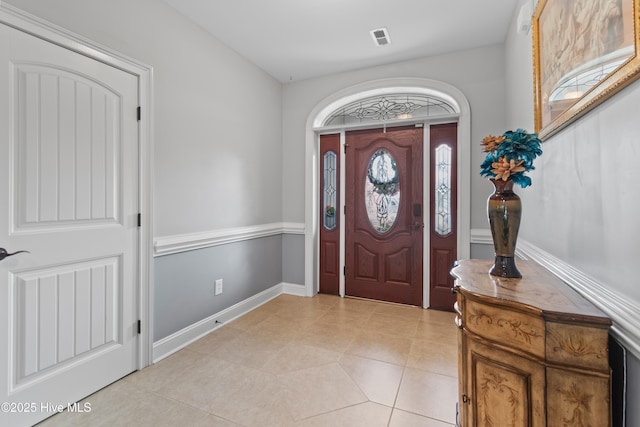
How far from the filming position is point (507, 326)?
1016 millimetres

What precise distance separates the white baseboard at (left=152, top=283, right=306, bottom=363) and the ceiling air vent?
2.89m

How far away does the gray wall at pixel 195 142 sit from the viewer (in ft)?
6.79

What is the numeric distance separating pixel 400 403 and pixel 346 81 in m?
3.26

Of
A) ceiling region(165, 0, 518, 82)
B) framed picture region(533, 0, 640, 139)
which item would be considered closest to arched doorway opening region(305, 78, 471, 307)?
ceiling region(165, 0, 518, 82)

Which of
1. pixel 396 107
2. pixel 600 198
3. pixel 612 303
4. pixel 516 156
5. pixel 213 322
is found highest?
pixel 396 107

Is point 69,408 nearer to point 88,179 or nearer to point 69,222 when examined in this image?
point 69,222

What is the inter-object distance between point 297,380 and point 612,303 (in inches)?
68.4

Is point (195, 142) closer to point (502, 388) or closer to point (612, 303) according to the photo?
point (502, 388)

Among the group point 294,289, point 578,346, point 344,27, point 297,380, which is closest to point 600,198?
point 578,346

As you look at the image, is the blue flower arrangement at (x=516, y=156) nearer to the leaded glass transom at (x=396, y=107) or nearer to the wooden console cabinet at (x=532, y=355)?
the wooden console cabinet at (x=532, y=355)

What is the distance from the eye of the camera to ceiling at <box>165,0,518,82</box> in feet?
7.83

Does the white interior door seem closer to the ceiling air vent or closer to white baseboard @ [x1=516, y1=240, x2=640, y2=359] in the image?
the ceiling air vent

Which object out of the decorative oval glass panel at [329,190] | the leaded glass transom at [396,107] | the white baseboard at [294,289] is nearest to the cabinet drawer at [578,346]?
the leaded glass transom at [396,107]

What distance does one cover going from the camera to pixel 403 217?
3449 millimetres
